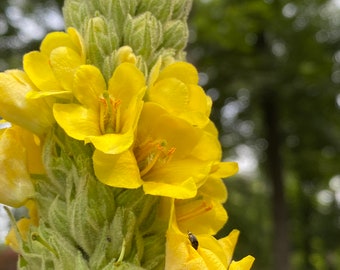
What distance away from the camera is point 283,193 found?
517 inches

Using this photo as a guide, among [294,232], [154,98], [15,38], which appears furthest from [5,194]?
[294,232]

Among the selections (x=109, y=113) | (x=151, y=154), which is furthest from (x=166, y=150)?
(x=109, y=113)

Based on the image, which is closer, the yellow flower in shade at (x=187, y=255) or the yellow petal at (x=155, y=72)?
the yellow flower in shade at (x=187, y=255)

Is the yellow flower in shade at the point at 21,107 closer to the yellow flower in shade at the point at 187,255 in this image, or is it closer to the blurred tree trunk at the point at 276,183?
the yellow flower in shade at the point at 187,255

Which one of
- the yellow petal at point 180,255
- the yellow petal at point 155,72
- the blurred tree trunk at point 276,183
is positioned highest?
the yellow petal at point 155,72

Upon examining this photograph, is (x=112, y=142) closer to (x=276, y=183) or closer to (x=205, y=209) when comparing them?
(x=205, y=209)

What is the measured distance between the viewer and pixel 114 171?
108cm

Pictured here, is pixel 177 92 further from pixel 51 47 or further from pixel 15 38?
pixel 15 38

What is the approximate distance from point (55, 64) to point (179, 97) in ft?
0.82

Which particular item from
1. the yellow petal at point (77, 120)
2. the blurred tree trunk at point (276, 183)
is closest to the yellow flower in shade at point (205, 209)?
the yellow petal at point (77, 120)

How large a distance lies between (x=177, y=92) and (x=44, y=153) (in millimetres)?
283

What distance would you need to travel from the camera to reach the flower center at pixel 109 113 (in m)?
1.17

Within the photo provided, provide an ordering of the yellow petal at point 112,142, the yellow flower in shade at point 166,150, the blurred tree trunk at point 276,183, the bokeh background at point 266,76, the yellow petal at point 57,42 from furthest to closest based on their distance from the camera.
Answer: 1. the blurred tree trunk at point 276,183
2. the bokeh background at point 266,76
3. the yellow petal at point 57,42
4. the yellow flower in shade at point 166,150
5. the yellow petal at point 112,142

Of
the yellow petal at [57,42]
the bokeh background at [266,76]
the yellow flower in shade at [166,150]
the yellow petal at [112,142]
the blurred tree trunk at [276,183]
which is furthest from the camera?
the blurred tree trunk at [276,183]
